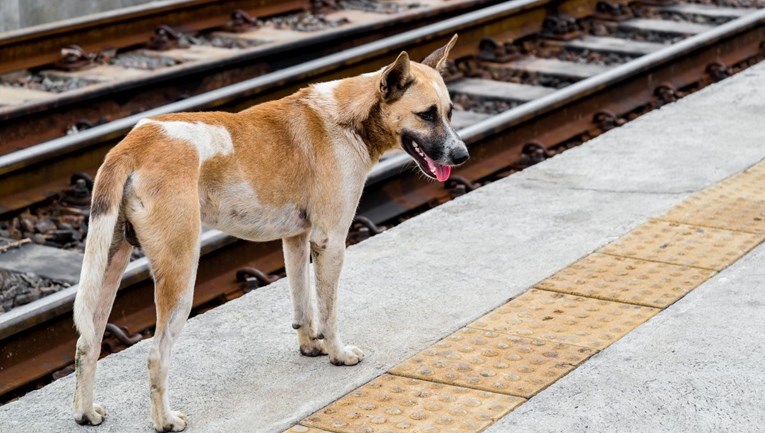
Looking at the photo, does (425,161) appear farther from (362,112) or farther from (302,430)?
(302,430)

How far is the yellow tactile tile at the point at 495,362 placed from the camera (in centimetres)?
543

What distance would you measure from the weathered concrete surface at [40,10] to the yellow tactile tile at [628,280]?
22.1 ft

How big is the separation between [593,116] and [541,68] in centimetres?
142

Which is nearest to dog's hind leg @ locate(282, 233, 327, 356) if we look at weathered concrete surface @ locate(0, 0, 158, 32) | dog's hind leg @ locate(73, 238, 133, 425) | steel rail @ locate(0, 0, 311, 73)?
dog's hind leg @ locate(73, 238, 133, 425)

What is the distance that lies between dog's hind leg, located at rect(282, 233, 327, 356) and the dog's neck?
0.48 m

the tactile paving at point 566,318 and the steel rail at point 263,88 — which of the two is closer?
the tactile paving at point 566,318

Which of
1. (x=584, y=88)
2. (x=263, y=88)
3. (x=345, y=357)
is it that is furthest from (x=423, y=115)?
(x=584, y=88)

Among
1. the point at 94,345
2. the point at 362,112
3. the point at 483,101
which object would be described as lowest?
the point at 483,101

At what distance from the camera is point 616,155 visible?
28.2ft

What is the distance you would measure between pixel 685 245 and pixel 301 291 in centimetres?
226

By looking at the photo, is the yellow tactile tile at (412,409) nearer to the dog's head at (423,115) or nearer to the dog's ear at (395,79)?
the dog's head at (423,115)

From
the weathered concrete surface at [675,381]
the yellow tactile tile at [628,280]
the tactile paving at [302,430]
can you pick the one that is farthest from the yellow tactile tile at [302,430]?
the yellow tactile tile at [628,280]

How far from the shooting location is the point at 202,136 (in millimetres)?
5023

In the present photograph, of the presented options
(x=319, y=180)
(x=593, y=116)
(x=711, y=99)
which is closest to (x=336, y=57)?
(x=593, y=116)
